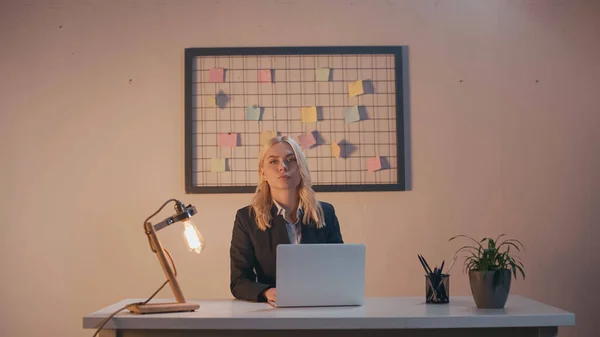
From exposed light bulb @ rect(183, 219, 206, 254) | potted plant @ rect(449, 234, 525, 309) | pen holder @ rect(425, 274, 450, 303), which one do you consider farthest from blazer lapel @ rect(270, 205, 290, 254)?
potted plant @ rect(449, 234, 525, 309)

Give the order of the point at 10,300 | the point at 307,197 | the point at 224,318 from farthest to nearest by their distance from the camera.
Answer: the point at 10,300 < the point at 307,197 < the point at 224,318

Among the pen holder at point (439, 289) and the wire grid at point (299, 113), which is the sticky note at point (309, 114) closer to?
the wire grid at point (299, 113)

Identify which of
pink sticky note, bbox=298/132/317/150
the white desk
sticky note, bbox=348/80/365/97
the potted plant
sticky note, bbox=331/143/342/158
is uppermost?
→ sticky note, bbox=348/80/365/97

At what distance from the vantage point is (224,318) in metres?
2.00

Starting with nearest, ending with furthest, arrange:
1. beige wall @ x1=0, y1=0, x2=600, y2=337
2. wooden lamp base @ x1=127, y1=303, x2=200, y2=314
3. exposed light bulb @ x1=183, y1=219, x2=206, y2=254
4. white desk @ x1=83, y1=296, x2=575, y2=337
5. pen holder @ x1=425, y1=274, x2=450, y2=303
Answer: white desk @ x1=83, y1=296, x2=575, y2=337 < wooden lamp base @ x1=127, y1=303, x2=200, y2=314 < exposed light bulb @ x1=183, y1=219, x2=206, y2=254 < pen holder @ x1=425, y1=274, x2=450, y2=303 < beige wall @ x1=0, y1=0, x2=600, y2=337

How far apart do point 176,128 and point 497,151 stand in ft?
5.45

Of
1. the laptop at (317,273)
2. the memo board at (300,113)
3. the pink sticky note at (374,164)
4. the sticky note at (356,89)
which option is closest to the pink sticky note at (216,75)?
the memo board at (300,113)

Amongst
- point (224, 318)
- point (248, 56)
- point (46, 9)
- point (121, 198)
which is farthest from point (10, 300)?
point (224, 318)

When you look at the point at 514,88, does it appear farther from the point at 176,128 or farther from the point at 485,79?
the point at 176,128

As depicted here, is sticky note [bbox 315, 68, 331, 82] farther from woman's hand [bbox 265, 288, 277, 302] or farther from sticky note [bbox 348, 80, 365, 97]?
woman's hand [bbox 265, 288, 277, 302]

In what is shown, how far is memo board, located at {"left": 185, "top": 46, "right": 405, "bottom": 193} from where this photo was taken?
3.61m

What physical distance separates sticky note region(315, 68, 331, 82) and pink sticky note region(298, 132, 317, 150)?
11.4 inches

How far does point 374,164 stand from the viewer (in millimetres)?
3613

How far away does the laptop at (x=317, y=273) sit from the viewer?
7.06ft
